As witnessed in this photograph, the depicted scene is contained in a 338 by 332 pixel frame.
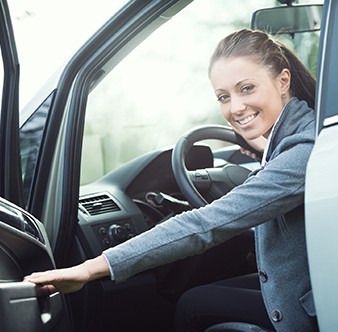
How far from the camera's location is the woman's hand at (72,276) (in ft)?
5.25

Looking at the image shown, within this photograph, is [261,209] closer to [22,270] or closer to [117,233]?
[22,270]

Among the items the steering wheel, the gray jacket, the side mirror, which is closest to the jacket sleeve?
the gray jacket

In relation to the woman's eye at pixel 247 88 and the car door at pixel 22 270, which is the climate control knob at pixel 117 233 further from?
the woman's eye at pixel 247 88

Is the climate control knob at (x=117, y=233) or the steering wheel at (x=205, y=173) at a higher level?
the steering wheel at (x=205, y=173)

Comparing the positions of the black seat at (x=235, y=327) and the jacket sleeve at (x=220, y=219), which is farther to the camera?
the black seat at (x=235, y=327)

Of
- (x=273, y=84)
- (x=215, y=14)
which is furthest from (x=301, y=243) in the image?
(x=215, y=14)

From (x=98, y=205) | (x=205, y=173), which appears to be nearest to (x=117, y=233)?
(x=98, y=205)

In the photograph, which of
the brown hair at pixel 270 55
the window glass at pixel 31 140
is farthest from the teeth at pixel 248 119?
the window glass at pixel 31 140

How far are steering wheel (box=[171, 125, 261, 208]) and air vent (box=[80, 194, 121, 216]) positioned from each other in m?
0.28

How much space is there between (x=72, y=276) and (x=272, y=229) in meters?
0.51

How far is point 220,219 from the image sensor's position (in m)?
1.69

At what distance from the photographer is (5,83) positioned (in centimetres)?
232

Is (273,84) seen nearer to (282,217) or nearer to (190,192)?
(282,217)

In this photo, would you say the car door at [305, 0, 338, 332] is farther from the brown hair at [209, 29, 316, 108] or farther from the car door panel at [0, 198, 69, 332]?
the car door panel at [0, 198, 69, 332]
